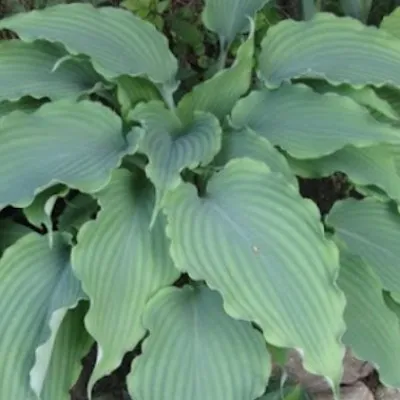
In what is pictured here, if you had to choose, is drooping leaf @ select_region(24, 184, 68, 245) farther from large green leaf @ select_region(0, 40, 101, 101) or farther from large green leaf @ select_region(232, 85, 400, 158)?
large green leaf @ select_region(232, 85, 400, 158)

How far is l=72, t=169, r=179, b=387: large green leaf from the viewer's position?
1604mm

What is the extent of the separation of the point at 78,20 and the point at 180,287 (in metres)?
0.58

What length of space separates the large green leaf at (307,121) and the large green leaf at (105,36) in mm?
200

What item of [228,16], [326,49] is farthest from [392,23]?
[228,16]

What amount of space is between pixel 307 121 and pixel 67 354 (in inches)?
25.0

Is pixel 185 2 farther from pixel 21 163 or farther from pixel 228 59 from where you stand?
pixel 21 163

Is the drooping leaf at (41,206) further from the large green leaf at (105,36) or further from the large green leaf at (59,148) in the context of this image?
the large green leaf at (105,36)

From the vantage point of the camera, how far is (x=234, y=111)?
6.07 ft

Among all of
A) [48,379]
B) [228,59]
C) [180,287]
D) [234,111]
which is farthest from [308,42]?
[48,379]

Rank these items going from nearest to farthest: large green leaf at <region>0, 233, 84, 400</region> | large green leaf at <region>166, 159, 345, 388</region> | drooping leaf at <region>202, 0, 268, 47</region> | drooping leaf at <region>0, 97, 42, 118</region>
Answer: large green leaf at <region>166, 159, 345, 388</region> < large green leaf at <region>0, 233, 84, 400</region> < drooping leaf at <region>0, 97, 42, 118</region> < drooping leaf at <region>202, 0, 268, 47</region>

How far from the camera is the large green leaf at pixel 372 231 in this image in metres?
1.83

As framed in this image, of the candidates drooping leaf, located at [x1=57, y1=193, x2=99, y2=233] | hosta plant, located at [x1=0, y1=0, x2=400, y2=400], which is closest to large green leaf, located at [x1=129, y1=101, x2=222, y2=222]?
hosta plant, located at [x1=0, y1=0, x2=400, y2=400]

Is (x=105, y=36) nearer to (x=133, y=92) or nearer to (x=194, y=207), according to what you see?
(x=133, y=92)

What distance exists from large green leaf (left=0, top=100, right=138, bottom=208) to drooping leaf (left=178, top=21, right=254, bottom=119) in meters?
0.19
